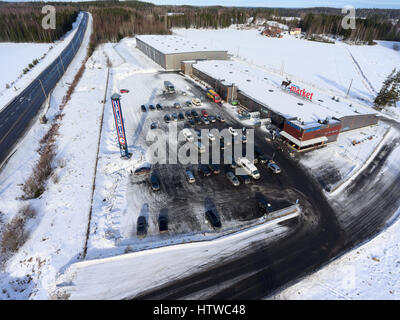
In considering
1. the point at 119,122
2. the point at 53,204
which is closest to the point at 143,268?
the point at 53,204

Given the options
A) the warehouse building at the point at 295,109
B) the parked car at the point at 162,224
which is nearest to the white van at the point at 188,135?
the warehouse building at the point at 295,109

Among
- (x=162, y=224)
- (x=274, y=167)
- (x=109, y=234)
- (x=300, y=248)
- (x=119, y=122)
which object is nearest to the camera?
(x=300, y=248)

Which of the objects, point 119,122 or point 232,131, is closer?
point 119,122

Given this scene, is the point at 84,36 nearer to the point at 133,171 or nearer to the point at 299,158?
the point at 133,171

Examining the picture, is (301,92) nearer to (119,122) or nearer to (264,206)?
(264,206)

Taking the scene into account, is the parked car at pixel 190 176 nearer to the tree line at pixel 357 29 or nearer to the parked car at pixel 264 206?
the parked car at pixel 264 206

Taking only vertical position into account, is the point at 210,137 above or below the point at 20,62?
below

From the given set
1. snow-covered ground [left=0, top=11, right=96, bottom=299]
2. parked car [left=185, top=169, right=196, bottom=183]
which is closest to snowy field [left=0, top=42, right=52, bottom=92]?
snow-covered ground [left=0, top=11, right=96, bottom=299]

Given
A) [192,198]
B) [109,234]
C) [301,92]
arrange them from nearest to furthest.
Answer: [109,234] < [192,198] < [301,92]
